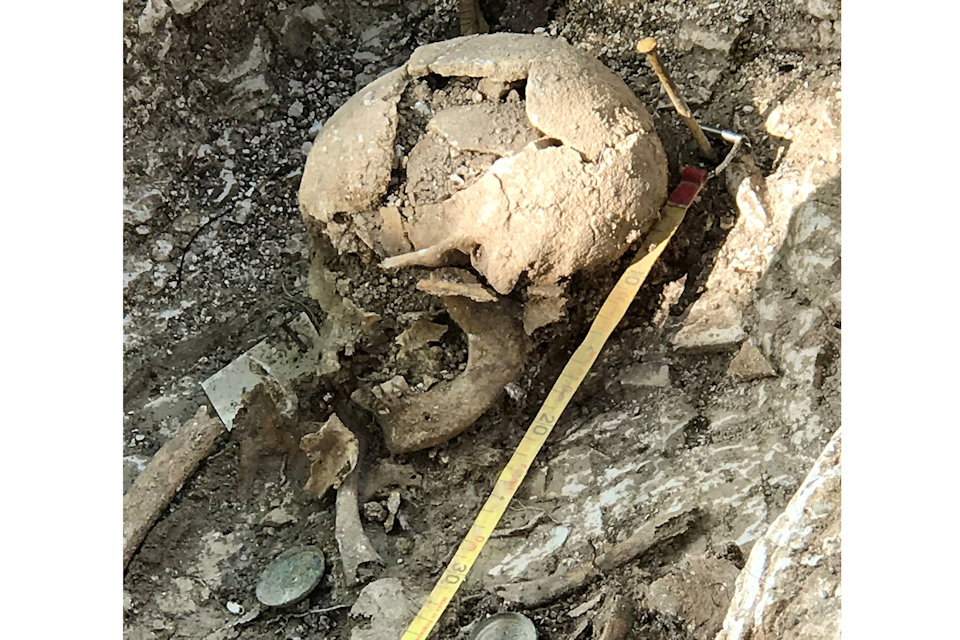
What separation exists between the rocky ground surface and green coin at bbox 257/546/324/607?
29mm

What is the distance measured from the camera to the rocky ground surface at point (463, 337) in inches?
83.1

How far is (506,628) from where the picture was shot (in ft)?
6.54

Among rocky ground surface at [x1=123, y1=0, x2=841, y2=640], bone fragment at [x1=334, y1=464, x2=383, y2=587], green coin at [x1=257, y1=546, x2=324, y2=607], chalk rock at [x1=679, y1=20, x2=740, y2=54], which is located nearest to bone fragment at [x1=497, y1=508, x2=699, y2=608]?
rocky ground surface at [x1=123, y1=0, x2=841, y2=640]

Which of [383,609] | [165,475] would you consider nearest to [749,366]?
[383,609]

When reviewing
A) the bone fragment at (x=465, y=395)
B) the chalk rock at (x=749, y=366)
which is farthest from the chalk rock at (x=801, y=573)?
the bone fragment at (x=465, y=395)

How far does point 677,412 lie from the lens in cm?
229

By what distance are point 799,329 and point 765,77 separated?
762mm

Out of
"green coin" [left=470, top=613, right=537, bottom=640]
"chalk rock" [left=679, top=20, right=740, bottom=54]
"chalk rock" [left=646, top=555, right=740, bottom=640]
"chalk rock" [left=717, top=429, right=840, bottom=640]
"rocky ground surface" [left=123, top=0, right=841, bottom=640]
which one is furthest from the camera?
"chalk rock" [left=679, top=20, right=740, bottom=54]

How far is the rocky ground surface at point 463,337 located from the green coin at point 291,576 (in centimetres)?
3

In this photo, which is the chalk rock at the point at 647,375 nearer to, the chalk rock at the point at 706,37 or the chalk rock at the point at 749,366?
the chalk rock at the point at 749,366

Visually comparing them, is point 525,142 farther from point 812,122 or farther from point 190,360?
point 190,360

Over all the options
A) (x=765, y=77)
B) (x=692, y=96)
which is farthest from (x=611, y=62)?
(x=765, y=77)

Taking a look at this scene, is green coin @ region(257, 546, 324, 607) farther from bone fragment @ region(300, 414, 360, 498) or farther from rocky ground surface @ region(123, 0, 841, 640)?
bone fragment @ region(300, 414, 360, 498)

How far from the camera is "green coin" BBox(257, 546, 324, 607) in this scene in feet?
7.06
